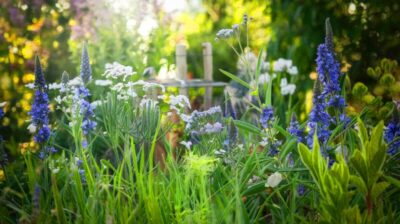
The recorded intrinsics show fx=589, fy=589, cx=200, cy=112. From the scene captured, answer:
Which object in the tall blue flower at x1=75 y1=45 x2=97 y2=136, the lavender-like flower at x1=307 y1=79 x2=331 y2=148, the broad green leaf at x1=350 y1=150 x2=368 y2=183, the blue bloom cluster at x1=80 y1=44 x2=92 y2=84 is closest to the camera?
the broad green leaf at x1=350 y1=150 x2=368 y2=183

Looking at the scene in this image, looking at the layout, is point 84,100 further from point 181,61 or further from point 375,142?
point 181,61

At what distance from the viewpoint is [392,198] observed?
2.55 m

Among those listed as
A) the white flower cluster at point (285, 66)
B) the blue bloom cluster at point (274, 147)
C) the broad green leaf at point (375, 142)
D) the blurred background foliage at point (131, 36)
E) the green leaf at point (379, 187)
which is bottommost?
the green leaf at point (379, 187)

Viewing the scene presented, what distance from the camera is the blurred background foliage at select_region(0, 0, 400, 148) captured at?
4.89 m

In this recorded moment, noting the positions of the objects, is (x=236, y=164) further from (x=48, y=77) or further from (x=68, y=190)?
(x=48, y=77)

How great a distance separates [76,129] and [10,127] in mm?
2349

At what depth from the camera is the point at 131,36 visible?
19.3 ft

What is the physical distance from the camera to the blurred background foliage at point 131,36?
16.0 ft

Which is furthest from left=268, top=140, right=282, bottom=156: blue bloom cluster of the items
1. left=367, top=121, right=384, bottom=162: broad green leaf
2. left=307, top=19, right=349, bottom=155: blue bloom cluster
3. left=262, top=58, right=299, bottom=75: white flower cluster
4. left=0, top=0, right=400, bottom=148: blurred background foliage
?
left=262, top=58, right=299, bottom=75: white flower cluster

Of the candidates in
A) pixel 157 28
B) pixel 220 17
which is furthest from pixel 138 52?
pixel 220 17

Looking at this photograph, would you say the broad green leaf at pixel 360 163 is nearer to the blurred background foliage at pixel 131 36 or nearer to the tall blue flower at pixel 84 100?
the tall blue flower at pixel 84 100

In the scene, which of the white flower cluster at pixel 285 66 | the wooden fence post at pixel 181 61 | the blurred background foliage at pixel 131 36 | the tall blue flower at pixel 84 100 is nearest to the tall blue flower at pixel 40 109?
the tall blue flower at pixel 84 100

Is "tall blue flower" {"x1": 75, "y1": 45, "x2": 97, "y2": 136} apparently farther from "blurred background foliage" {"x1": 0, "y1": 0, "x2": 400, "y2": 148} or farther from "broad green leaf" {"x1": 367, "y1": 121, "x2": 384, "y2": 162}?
"blurred background foliage" {"x1": 0, "y1": 0, "x2": 400, "y2": 148}

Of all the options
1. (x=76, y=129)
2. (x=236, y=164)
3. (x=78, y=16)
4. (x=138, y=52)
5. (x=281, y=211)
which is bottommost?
(x=281, y=211)
